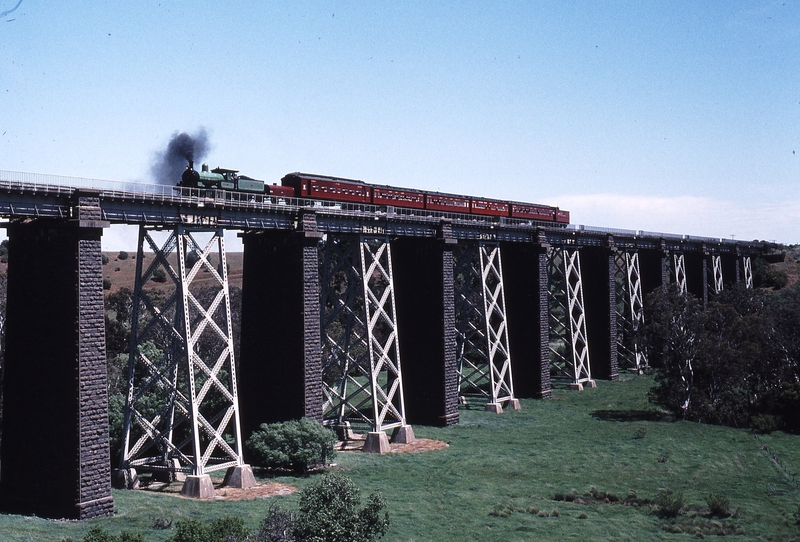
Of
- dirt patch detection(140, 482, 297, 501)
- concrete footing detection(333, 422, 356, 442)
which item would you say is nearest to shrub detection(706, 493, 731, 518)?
dirt patch detection(140, 482, 297, 501)

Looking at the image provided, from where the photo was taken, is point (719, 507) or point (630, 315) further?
point (630, 315)

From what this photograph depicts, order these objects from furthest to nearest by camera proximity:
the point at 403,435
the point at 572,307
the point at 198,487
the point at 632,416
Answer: the point at 572,307 < the point at 632,416 < the point at 403,435 < the point at 198,487

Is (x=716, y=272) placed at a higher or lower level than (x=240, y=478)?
higher

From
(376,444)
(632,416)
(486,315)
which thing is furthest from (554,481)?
(632,416)

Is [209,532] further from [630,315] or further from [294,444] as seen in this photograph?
[630,315]

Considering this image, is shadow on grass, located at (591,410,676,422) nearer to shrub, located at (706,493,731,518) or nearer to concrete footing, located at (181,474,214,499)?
shrub, located at (706,493,731,518)

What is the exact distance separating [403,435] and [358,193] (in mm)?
10168

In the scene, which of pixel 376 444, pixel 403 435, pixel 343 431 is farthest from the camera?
pixel 343 431

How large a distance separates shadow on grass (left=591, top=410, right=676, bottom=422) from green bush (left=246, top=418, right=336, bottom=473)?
16497 mm

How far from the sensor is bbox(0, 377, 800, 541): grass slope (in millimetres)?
19734

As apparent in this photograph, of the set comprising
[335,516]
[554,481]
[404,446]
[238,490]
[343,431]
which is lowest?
[554,481]

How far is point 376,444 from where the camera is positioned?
29.0 m

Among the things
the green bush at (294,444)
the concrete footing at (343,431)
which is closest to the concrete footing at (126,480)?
the green bush at (294,444)

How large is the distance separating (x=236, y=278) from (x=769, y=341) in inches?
2690
